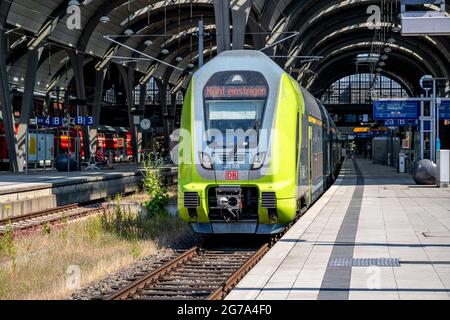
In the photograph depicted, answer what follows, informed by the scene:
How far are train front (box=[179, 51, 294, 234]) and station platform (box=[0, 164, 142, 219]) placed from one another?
33.8 ft

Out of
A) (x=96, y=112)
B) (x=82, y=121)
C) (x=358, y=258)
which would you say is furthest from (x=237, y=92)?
(x=96, y=112)

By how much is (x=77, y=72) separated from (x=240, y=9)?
21.6 m

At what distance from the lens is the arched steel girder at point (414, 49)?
74.1 meters

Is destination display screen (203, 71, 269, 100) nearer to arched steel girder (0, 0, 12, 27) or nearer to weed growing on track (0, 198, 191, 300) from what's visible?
weed growing on track (0, 198, 191, 300)

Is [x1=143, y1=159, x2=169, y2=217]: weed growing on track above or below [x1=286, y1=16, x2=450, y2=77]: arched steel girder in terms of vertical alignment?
below

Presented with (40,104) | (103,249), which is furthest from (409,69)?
(103,249)

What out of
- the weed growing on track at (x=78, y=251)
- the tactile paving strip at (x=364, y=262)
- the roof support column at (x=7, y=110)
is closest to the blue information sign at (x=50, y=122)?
the roof support column at (x=7, y=110)

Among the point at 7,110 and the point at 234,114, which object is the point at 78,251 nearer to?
the point at 234,114

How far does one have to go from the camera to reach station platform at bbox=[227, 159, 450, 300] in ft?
30.2

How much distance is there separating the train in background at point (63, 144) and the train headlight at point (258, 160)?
76.6ft

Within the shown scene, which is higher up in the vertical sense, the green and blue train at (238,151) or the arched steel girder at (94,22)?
the arched steel girder at (94,22)

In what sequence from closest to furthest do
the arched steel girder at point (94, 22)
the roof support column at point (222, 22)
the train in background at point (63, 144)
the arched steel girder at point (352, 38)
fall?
the roof support column at point (222, 22) → the train in background at point (63, 144) → the arched steel girder at point (94, 22) → the arched steel girder at point (352, 38)

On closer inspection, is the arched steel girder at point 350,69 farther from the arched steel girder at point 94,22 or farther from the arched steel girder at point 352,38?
the arched steel girder at point 94,22

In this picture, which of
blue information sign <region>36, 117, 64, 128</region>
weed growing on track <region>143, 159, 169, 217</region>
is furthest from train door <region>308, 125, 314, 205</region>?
blue information sign <region>36, 117, 64, 128</region>
